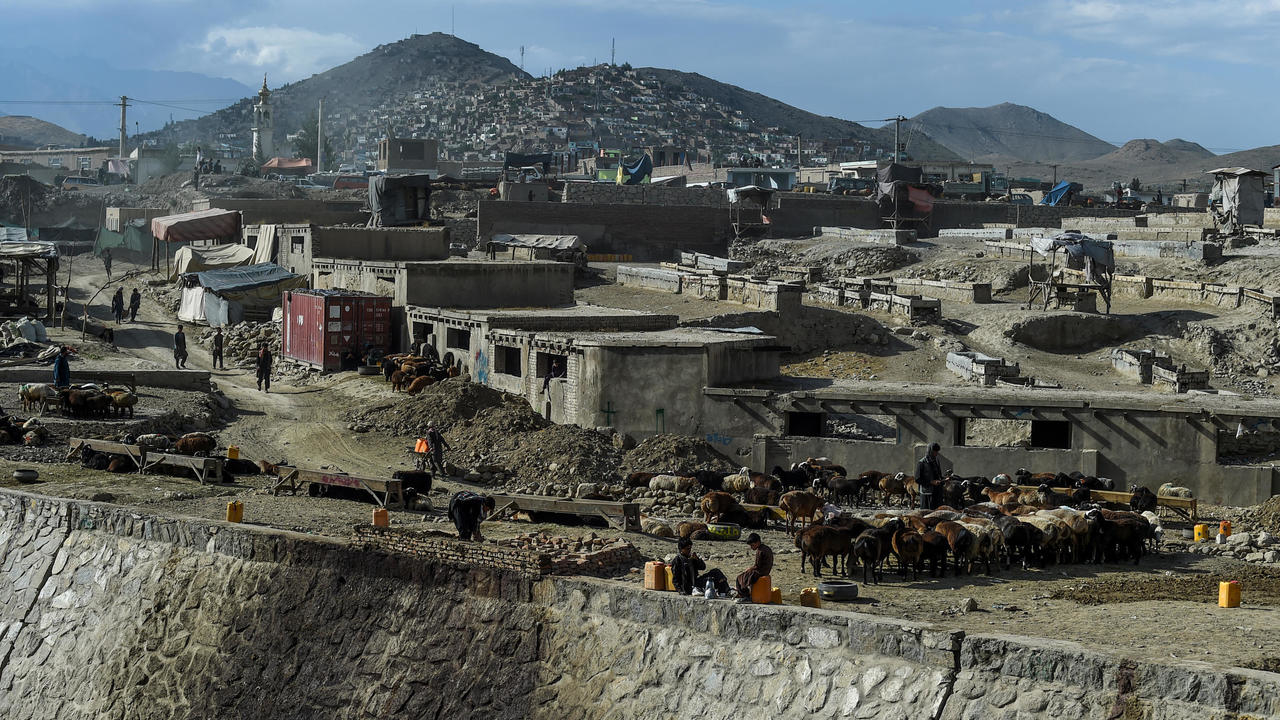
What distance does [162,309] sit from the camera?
50469 mm

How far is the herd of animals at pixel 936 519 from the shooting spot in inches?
768

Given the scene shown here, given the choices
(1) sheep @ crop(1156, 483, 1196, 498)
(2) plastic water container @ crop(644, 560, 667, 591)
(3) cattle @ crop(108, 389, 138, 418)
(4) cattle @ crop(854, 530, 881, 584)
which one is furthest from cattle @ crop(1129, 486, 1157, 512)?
(3) cattle @ crop(108, 389, 138, 418)

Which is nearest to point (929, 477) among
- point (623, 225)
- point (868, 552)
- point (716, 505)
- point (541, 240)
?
point (716, 505)

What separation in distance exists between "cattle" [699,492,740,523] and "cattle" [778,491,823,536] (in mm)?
887

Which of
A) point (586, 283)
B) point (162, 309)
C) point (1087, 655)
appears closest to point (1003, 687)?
point (1087, 655)

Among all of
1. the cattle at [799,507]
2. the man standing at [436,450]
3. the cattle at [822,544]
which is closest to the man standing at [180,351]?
the man standing at [436,450]

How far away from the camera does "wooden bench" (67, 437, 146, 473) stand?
85.5ft

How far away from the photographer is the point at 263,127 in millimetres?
144750

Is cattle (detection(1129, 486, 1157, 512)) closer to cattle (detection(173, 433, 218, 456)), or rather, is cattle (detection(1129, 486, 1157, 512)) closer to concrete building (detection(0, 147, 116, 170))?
cattle (detection(173, 433, 218, 456))

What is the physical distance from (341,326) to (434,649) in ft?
71.0

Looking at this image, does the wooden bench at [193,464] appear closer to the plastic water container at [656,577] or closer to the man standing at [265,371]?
the man standing at [265,371]

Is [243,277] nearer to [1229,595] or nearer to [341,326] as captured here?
[341,326]

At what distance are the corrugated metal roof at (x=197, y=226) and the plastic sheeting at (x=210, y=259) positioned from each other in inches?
103

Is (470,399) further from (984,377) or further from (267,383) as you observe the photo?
(984,377)
